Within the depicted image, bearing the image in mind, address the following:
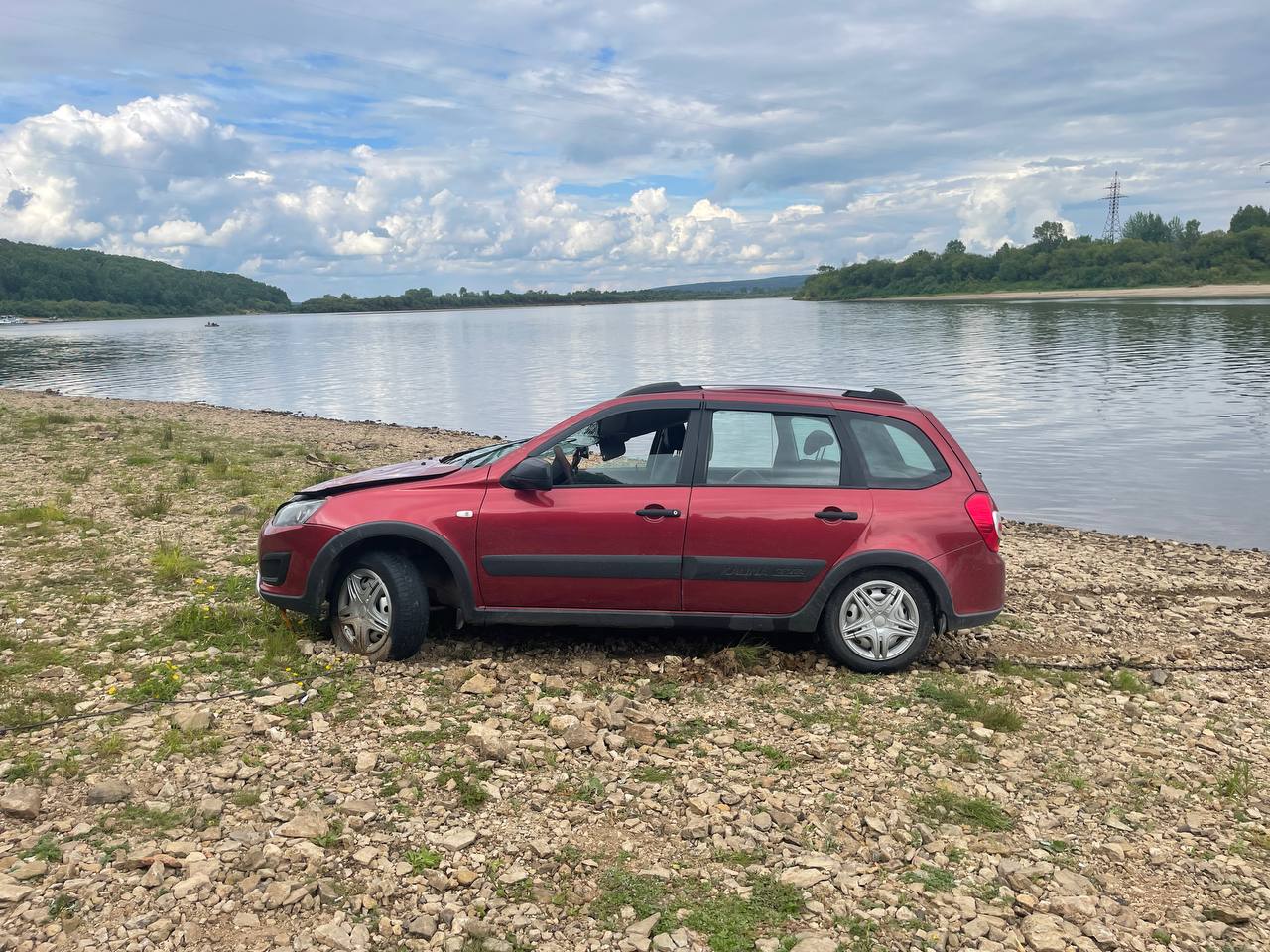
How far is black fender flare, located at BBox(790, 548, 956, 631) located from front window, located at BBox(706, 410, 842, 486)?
Answer: 52cm

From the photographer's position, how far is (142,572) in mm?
8086

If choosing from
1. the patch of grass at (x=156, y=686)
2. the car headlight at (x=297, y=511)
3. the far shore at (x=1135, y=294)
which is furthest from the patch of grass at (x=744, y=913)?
the far shore at (x=1135, y=294)

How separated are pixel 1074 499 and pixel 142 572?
1379 cm

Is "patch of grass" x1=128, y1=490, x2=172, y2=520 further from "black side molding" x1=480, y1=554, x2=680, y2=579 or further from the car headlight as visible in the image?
"black side molding" x1=480, y1=554, x2=680, y2=579

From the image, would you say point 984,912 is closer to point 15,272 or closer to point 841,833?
point 841,833

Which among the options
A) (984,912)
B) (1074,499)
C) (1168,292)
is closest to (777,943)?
(984,912)

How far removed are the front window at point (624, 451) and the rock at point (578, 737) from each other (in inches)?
61.1

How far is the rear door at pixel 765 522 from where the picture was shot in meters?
5.84

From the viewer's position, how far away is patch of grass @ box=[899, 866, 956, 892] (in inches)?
149

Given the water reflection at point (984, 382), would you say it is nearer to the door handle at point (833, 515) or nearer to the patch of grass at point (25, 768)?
the door handle at point (833, 515)

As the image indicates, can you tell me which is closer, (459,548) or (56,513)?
(459,548)

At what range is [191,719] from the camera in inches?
203

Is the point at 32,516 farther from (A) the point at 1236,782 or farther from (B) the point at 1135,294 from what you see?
(B) the point at 1135,294

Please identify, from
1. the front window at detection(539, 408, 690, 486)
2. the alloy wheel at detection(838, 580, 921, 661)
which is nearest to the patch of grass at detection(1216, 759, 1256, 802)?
the alloy wheel at detection(838, 580, 921, 661)
